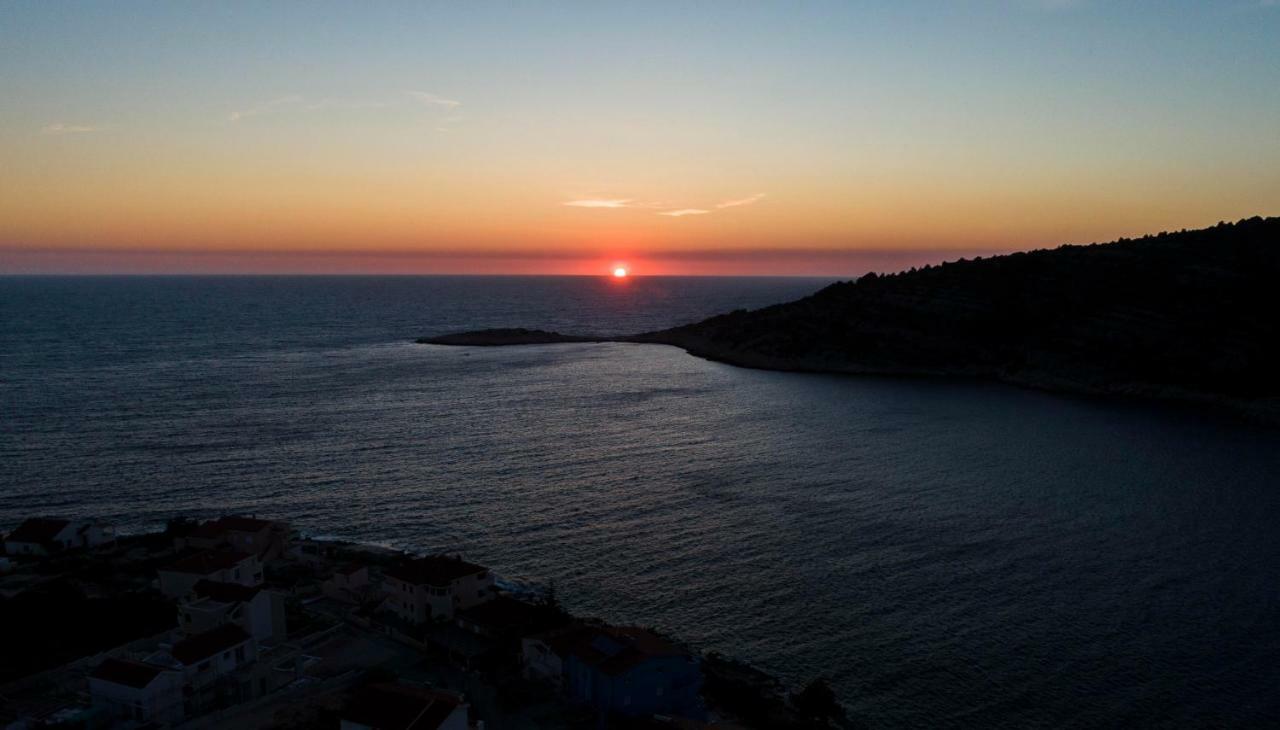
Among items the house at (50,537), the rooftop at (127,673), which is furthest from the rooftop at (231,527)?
the rooftop at (127,673)

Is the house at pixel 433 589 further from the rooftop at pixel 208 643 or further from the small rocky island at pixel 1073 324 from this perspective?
the small rocky island at pixel 1073 324

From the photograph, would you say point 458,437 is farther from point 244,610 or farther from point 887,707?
point 887,707

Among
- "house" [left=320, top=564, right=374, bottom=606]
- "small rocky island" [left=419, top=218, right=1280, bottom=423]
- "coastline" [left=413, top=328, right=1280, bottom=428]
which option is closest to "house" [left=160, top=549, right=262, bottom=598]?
"house" [left=320, top=564, right=374, bottom=606]

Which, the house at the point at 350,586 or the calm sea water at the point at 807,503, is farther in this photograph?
the house at the point at 350,586

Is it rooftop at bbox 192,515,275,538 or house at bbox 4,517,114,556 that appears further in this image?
house at bbox 4,517,114,556

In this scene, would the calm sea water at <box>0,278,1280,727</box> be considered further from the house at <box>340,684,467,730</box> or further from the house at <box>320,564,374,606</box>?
the house at <box>340,684,467,730</box>

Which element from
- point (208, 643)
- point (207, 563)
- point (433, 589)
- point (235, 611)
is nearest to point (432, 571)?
point (433, 589)
